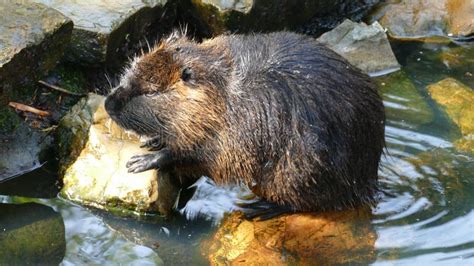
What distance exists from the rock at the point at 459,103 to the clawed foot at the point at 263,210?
1464 mm

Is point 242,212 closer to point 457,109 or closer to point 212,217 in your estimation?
point 212,217

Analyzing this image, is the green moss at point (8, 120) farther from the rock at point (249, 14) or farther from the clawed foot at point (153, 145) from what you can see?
the rock at point (249, 14)

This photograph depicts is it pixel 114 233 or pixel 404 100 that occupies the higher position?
pixel 404 100

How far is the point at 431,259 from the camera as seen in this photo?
4.46 m

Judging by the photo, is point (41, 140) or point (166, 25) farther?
point (166, 25)

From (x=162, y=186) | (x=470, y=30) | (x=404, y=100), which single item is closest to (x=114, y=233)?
(x=162, y=186)

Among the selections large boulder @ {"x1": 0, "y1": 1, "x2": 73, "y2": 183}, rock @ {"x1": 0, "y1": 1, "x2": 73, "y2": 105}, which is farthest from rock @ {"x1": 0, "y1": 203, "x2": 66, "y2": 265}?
rock @ {"x1": 0, "y1": 1, "x2": 73, "y2": 105}

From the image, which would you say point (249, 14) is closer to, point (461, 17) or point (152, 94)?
point (152, 94)

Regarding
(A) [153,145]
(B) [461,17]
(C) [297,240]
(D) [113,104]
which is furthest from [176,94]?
(B) [461,17]

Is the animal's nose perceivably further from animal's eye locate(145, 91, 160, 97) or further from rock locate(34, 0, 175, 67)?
rock locate(34, 0, 175, 67)

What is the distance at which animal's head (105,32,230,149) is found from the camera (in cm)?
464

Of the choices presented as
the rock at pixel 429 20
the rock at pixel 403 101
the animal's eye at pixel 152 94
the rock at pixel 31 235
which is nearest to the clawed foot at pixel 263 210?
the animal's eye at pixel 152 94

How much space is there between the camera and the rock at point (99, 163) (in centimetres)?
477

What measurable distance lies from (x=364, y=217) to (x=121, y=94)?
5.38 ft
